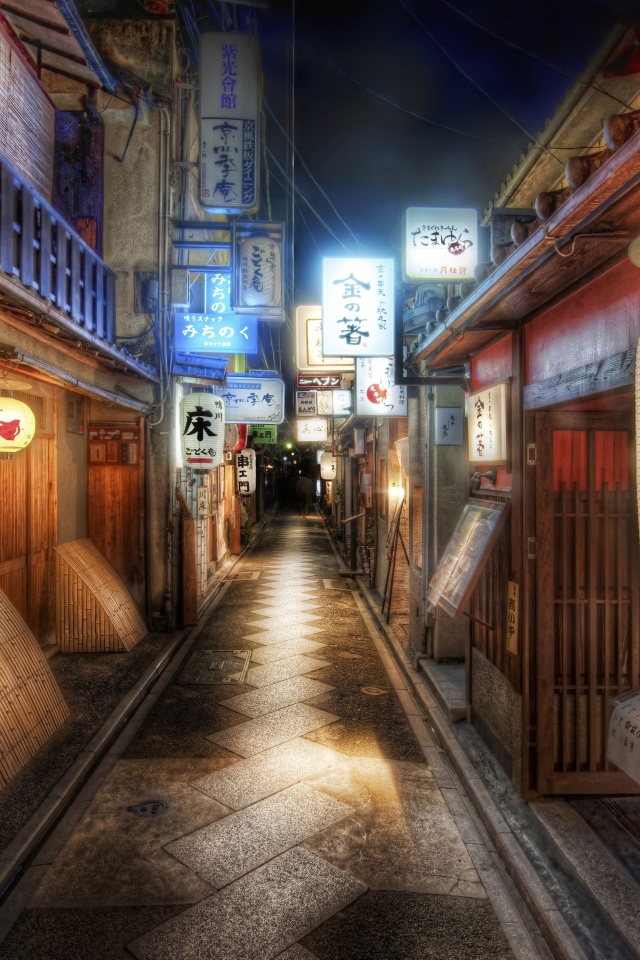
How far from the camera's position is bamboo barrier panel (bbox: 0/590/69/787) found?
21.8ft

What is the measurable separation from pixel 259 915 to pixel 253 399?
1322 cm

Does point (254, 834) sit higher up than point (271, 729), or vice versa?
point (254, 834)

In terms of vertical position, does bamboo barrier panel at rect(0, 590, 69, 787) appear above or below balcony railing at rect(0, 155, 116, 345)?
below

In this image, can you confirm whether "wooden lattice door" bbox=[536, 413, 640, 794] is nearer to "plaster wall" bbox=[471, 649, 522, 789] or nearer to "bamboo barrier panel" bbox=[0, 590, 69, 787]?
"plaster wall" bbox=[471, 649, 522, 789]

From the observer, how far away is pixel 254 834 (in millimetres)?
5676

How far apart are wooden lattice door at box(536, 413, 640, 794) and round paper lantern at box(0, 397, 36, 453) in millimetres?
6770

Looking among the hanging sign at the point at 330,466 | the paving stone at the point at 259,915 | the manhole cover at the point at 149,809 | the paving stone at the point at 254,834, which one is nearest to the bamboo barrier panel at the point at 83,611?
the manhole cover at the point at 149,809

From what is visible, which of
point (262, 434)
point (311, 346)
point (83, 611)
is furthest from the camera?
point (262, 434)

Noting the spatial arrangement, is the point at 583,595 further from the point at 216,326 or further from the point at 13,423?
the point at 216,326

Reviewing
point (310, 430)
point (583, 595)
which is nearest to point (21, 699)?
point (583, 595)

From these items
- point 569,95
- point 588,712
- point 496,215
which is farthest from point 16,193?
point 588,712

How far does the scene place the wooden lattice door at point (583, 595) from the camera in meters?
6.02

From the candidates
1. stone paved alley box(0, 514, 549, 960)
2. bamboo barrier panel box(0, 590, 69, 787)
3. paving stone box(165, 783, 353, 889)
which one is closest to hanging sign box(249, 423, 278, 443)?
stone paved alley box(0, 514, 549, 960)

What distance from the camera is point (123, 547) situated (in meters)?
13.4
